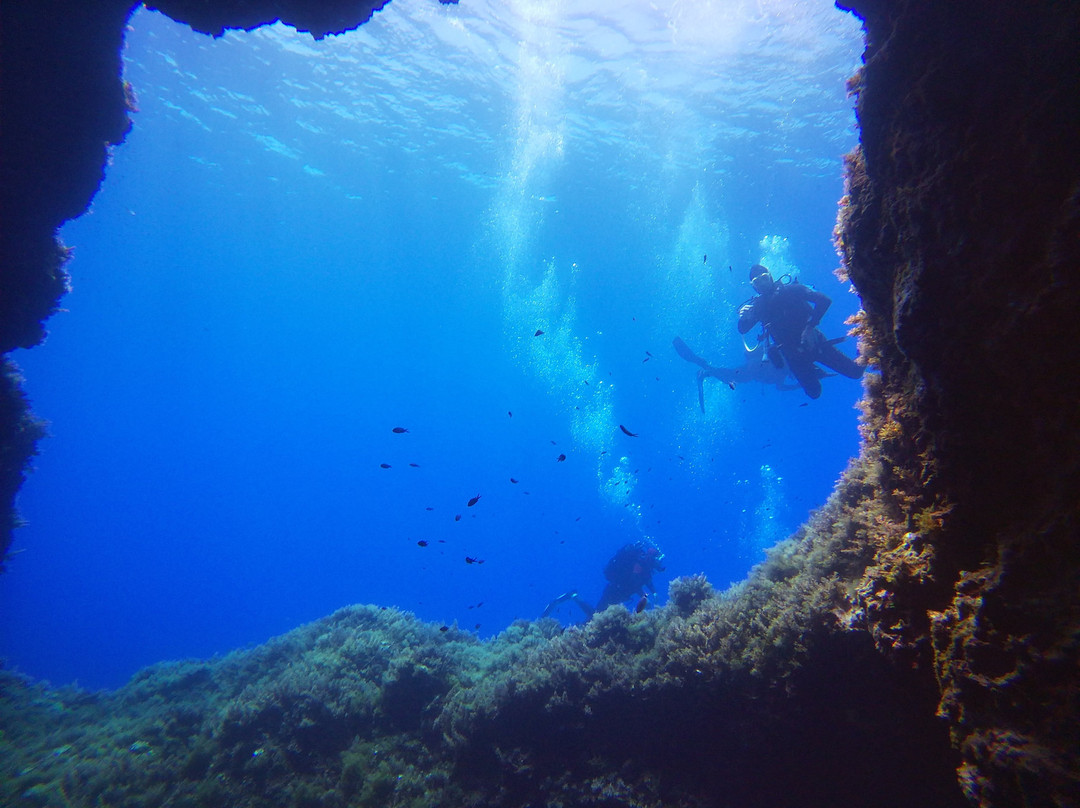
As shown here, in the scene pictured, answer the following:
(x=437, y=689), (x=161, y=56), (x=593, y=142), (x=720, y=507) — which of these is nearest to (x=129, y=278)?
(x=161, y=56)

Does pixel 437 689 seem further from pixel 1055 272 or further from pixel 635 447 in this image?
pixel 635 447

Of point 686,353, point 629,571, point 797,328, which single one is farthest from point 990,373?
point 686,353

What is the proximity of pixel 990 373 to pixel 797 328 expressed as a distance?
9945 mm

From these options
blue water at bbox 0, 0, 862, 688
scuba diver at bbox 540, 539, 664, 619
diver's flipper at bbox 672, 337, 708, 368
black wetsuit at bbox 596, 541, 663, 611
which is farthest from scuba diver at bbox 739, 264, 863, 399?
diver's flipper at bbox 672, 337, 708, 368

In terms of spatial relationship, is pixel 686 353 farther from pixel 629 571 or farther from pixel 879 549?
pixel 879 549

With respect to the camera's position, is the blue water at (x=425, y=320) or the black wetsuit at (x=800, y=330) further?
the blue water at (x=425, y=320)

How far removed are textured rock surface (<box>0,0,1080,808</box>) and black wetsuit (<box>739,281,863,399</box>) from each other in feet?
19.9

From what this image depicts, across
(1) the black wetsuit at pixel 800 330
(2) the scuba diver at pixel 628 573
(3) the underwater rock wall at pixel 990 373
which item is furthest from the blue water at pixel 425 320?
(3) the underwater rock wall at pixel 990 373

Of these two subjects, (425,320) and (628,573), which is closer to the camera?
(628,573)

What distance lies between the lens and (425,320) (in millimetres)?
79125

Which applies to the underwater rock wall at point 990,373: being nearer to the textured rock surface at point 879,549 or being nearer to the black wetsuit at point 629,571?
the textured rock surface at point 879,549

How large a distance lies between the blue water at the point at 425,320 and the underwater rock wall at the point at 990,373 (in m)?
13.3

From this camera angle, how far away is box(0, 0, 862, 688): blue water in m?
23.2

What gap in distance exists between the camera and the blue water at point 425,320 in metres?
23.2
